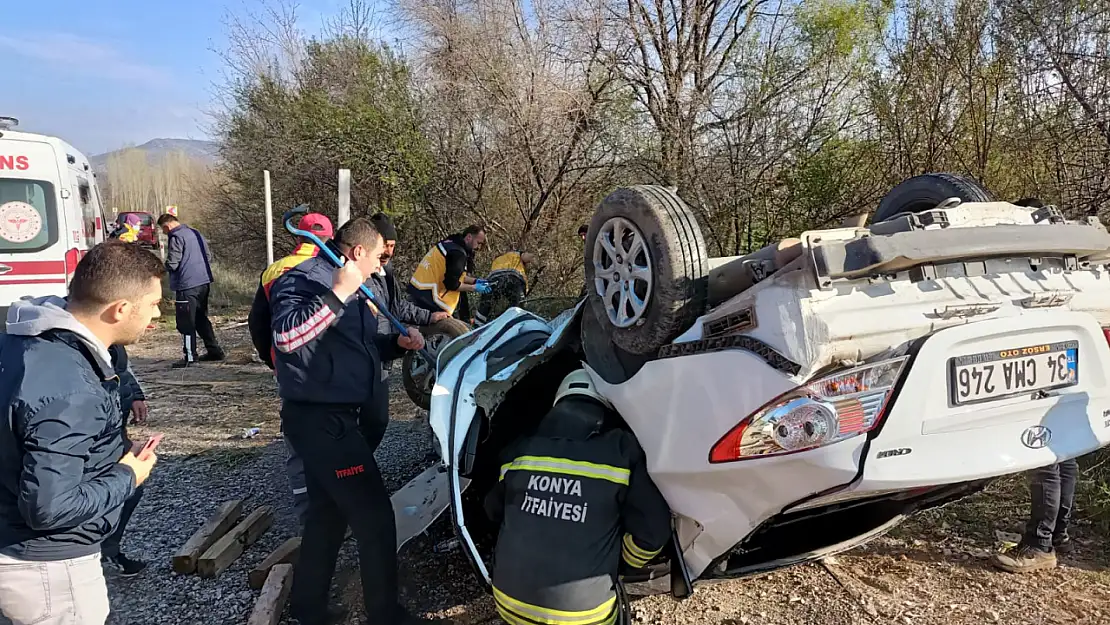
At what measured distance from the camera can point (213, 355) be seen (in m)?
8.64

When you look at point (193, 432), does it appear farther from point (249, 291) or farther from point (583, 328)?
point (249, 291)

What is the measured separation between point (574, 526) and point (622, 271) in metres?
0.83

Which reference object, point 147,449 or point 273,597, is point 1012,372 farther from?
point 273,597

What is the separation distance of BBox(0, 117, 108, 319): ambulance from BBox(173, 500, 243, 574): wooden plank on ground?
4599mm

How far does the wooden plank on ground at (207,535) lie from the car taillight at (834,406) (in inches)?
116

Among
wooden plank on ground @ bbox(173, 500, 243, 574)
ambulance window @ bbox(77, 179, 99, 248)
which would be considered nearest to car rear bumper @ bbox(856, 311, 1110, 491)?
wooden plank on ground @ bbox(173, 500, 243, 574)

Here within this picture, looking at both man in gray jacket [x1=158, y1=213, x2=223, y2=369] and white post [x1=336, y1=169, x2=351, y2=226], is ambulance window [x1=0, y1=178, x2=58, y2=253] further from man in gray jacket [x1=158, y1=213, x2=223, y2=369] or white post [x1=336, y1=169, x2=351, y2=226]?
white post [x1=336, y1=169, x2=351, y2=226]

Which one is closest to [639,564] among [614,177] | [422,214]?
[614,177]

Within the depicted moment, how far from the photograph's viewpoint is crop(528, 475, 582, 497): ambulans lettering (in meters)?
2.05

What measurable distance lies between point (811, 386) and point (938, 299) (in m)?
0.44

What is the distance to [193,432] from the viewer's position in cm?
571

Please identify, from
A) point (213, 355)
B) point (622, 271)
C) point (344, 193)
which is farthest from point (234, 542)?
point (213, 355)

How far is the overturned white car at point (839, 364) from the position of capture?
5.54 ft

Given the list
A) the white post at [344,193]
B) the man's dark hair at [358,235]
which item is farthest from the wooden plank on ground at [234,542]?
the white post at [344,193]
